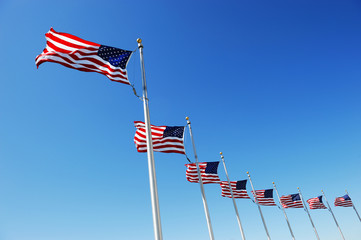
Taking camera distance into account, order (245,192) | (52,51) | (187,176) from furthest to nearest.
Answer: (245,192) < (187,176) < (52,51)

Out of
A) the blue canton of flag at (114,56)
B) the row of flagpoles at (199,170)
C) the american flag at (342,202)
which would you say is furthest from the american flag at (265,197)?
the american flag at (342,202)

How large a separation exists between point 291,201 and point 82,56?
3870 cm

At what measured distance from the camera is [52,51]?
996 centimetres

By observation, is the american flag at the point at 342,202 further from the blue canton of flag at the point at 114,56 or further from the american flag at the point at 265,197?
the blue canton of flag at the point at 114,56

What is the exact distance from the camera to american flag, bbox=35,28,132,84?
33.0 feet

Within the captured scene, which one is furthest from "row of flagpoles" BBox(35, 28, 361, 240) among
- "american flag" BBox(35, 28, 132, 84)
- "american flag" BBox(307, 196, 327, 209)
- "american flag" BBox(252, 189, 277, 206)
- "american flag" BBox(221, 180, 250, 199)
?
"american flag" BBox(307, 196, 327, 209)

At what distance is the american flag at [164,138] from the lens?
1411 cm

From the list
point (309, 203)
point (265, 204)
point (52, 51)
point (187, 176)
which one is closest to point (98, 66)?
point (52, 51)

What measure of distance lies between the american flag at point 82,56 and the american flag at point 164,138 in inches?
176

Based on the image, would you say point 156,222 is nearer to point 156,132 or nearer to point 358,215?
point 156,132

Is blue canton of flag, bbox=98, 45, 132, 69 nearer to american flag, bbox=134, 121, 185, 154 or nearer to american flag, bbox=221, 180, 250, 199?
american flag, bbox=134, 121, 185, 154

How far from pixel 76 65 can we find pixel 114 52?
6.26 feet

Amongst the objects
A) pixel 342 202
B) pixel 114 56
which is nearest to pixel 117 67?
pixel 114 56

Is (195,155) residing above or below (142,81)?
below
